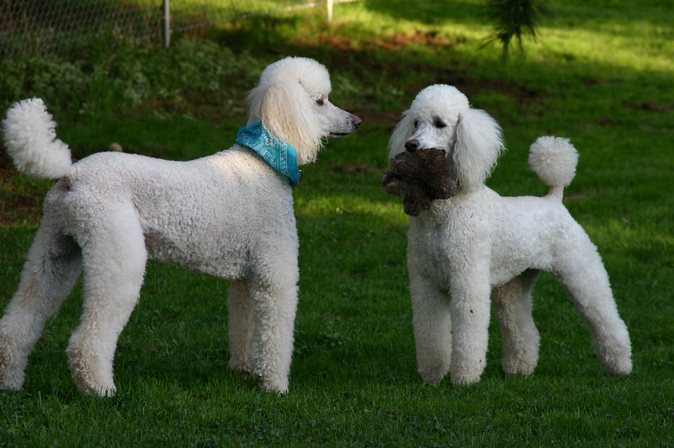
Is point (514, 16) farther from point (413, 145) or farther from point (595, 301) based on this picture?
point (595, 301)

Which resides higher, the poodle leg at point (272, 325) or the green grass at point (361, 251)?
the poodle leg at point (272, 325)

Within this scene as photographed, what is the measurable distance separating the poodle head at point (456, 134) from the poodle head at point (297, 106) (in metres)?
0.55

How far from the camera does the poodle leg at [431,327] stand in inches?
188

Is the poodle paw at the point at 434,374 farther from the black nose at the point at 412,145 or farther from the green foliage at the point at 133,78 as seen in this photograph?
the green foliage at the point at 133,78

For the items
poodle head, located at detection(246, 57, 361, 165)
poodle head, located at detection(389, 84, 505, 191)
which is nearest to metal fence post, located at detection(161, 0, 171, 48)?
poodle head, located at detection(246, 57, 361, 165)

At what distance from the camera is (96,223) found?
3.71 metres

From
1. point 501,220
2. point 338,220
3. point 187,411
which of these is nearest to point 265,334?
point 187,411

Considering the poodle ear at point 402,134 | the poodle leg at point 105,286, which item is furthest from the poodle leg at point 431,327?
the poodle leg at point 105,286

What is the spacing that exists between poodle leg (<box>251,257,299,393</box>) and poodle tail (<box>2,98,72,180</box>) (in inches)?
53.9

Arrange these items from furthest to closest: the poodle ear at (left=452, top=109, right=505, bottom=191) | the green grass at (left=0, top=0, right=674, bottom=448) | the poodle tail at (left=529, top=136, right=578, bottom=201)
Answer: the poodle tail at (left=529, top=136, right=578, bottom=201) → the poodle ear at (left=452, top=109, right=505, bottom=191) → the green grass at (left=0, top=0, right=674, bottom=448)

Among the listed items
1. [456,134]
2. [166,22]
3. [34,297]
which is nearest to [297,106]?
[456,134]

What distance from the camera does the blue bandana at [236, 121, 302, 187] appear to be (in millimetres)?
4398

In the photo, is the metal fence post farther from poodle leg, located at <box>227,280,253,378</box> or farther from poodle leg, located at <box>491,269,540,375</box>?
poodle leg, located at <box>491,269,540,375</box>

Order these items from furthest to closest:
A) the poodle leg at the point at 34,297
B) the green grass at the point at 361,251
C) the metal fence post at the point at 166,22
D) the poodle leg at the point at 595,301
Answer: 1. the metal fence post at the point at 166,22
2. the poodle leg at the point at 595,301
3. the poodle leg at the point at 34,297
4. the green grass at the point at 361,251
